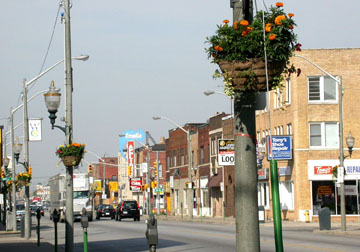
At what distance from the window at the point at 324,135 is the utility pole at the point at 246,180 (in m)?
44.3

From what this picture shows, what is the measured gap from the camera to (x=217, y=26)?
7484mm

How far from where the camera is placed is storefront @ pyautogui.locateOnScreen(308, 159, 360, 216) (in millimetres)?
49531

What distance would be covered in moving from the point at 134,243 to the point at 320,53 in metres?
26.1

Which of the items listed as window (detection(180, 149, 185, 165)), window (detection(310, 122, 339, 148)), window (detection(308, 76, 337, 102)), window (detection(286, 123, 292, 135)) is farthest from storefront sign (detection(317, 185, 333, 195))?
window (detection(180, 149, 185, 165))

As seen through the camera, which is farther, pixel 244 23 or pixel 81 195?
pixel 81 195

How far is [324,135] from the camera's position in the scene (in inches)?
1981

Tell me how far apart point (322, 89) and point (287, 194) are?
788cm

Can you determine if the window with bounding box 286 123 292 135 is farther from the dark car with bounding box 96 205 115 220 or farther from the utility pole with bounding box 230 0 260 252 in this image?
the utility pole with bounding box 230 0 260 252

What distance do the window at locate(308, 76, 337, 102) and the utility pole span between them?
44120mm

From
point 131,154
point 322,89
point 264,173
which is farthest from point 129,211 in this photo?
point 131,154

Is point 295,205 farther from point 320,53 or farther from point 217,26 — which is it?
point 217,26

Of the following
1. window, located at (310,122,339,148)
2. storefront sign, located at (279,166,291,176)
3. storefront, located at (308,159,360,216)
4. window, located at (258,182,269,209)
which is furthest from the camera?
window, located at (258,182,269,209)

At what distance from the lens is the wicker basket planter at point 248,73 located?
6.97 meters

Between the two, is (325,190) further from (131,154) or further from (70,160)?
(131,154)
